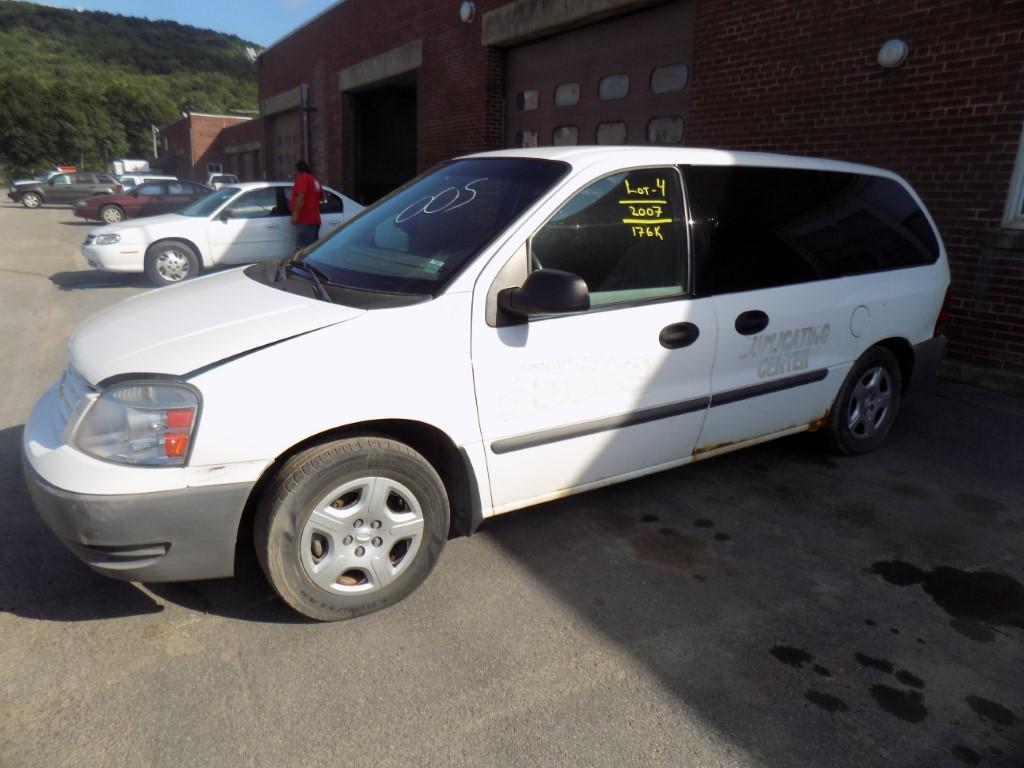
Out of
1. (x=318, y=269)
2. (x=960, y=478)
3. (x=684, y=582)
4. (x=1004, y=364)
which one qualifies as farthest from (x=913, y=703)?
(x=1004, y=364)

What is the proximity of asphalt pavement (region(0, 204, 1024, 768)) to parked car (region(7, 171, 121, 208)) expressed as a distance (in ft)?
107

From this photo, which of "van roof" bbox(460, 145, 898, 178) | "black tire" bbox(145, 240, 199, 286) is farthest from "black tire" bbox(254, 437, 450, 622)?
"black tire" bbox(145, 240, 199, 286)

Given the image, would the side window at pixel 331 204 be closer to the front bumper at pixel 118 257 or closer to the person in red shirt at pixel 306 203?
the person in red shirt at pixel 306 203

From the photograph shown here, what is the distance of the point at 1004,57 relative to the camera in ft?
19.8

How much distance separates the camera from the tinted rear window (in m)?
3.67

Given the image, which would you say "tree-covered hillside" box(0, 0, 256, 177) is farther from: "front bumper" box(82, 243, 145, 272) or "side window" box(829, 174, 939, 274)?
"side window" box(829, 174, 939, 274)

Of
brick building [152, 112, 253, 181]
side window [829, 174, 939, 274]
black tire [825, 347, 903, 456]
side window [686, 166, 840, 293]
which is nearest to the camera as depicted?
side window [686, 166, 840, 293]

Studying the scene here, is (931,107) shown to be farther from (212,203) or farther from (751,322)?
(212,203)

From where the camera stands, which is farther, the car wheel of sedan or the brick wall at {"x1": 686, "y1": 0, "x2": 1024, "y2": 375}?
the car wheel of sedan

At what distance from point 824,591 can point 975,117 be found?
16.4 feet

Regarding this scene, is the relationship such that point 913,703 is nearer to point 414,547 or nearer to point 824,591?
point 824,591

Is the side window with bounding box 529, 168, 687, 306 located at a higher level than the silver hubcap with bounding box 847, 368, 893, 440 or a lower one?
higher

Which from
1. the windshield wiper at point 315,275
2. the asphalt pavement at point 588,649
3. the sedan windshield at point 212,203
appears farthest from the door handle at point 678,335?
the sedan windshield at point 212,203

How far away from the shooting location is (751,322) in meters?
3.72
